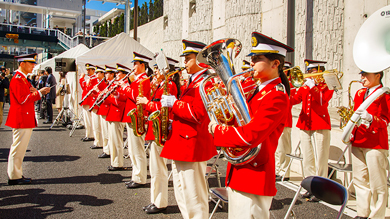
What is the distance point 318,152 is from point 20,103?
498 cm

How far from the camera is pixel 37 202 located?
14.2 ft

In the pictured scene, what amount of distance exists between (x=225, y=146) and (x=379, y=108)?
268 centimetres

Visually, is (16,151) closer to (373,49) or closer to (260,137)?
(260,137)

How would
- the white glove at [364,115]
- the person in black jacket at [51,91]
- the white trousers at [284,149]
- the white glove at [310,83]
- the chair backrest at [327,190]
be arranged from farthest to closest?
the person in black jacket at [51,91] → the white trousers at [284,149] → the white glove at [310,83] → the white glove at [364,115] → the chair backrest at [327,190]

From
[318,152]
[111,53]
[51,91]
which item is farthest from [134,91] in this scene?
[51,91]

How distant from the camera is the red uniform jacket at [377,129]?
3.62 m

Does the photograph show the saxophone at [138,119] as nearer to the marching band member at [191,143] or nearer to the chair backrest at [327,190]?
the marching band member at [191,143]

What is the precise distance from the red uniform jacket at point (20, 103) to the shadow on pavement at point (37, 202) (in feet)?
3.59

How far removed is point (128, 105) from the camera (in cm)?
534

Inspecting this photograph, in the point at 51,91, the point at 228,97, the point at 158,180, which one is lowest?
the point at 158,180

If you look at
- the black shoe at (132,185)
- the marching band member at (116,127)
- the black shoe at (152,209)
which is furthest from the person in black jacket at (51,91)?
the black shoe at (152,209)

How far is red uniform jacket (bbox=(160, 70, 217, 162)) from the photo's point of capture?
2.92 m

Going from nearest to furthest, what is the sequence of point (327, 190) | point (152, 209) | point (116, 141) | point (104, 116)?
point (327, 190) → point (152, 209) → point (116, 141) → point (104, 116)

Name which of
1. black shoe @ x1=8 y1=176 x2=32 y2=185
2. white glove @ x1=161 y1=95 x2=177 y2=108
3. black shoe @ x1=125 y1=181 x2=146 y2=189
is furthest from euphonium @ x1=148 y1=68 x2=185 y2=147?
black shoe @ x1=8 y1=176 x2=32 y2=185
